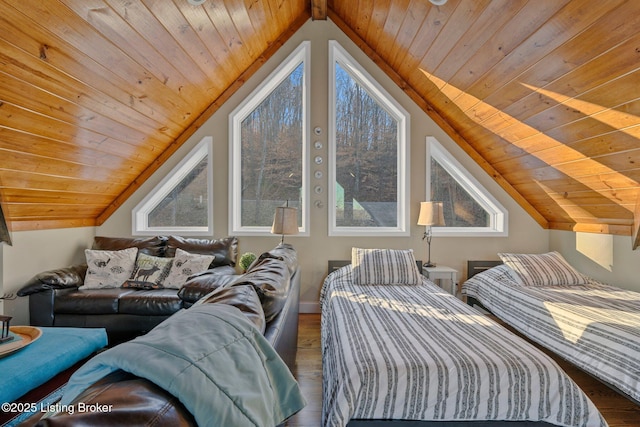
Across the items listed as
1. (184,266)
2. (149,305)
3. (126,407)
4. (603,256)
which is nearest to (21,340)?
(149,305)

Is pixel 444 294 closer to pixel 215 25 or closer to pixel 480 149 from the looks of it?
pixel 480 149

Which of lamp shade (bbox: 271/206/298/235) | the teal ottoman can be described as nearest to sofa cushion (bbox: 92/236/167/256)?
lamp shade (bbox: 271/206/298/235)

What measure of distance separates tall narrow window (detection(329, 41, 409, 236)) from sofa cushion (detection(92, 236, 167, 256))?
6.64 feet

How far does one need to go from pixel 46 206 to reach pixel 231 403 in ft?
11.8

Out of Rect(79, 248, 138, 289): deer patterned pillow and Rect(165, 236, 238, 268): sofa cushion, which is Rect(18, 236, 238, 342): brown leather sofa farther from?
Rect(165, 236, 238, 268): sofa cushion

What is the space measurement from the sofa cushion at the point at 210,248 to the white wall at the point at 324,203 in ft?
1.17

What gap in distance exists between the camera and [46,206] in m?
3.29

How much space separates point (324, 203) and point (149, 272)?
2022mm

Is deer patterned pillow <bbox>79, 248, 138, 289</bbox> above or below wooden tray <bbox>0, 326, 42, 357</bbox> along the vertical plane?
above

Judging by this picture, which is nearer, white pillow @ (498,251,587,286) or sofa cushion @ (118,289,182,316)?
sofa cushion @ (118,289,182,316)

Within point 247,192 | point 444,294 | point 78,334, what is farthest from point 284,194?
point 78,334

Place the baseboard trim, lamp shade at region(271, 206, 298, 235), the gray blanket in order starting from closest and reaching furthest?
the gray blanket → lamp shade at region(271, 206, 298, 235) → the baseboard trim

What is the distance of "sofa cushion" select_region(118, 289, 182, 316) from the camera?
2.98 metres

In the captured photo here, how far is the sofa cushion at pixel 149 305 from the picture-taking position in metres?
2.98
